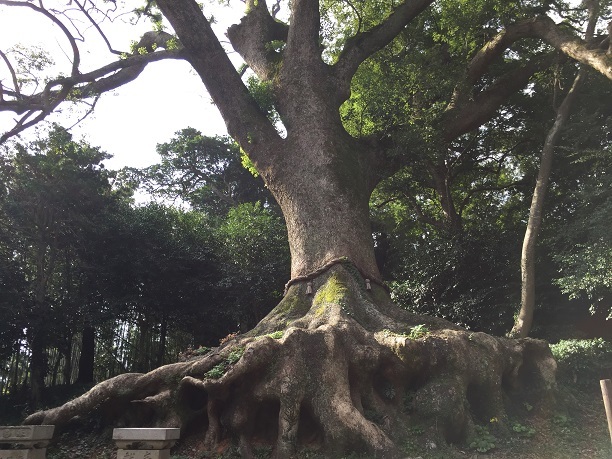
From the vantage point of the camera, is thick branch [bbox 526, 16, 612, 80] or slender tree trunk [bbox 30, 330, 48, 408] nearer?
thick branch [bbox 526, 16, 612, 80]

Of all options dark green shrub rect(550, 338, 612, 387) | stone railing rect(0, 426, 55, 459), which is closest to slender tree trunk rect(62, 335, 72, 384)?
stone railing rect(0, 426, 55, 459)

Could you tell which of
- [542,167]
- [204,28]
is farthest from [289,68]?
[542,167]

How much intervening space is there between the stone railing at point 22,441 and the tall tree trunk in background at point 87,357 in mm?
8542

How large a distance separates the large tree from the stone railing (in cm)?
107

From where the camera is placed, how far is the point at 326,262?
8.48 metres

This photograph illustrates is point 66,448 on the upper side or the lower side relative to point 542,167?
lower

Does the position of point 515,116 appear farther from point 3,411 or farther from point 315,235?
point 3,411

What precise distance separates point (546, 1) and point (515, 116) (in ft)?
9.70

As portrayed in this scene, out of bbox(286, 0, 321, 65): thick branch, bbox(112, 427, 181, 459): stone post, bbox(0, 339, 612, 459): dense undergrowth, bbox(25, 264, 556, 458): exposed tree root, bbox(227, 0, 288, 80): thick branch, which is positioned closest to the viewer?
bbox(112, 427, 181, 459): stone post

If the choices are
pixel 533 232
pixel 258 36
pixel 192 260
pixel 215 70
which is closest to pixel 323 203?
pixel 215 70

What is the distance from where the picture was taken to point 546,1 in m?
12.4

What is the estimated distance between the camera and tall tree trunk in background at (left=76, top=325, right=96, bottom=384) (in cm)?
1421

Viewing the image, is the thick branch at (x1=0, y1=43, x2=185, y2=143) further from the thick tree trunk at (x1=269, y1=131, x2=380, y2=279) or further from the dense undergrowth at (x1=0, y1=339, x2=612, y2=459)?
the dense undergrowth at (x1=0, y1=339, x2=612, y2=459)

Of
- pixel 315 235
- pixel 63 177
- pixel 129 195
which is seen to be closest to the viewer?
pixel 315 235
